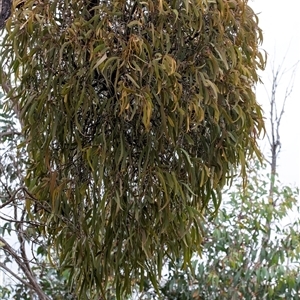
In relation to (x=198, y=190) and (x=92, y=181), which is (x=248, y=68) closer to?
(x=198, y=190)

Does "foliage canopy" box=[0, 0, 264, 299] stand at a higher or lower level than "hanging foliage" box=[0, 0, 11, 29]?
lower

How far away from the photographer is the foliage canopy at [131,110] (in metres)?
0.85

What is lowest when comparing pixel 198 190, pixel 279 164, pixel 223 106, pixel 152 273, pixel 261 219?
pixel 152 273

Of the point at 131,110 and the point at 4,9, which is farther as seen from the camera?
the point at 4,9

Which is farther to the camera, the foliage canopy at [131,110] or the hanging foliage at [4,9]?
the hanging foliage at [4,9]

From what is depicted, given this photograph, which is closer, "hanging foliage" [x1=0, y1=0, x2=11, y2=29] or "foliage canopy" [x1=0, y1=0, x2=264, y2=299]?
"foliage canopy" [x1=0, y1=0, x2=264, y2=299]

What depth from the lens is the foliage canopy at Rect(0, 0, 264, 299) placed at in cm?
85

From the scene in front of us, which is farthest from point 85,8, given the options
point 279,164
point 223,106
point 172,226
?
point 279,164

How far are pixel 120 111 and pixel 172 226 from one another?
0.75 ft

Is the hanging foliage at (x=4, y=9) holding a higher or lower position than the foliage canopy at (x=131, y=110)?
higher

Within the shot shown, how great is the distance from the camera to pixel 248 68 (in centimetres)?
96

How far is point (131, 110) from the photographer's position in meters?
0.85

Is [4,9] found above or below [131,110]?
above

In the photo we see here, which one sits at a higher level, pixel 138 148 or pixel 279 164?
pixel 279 164
